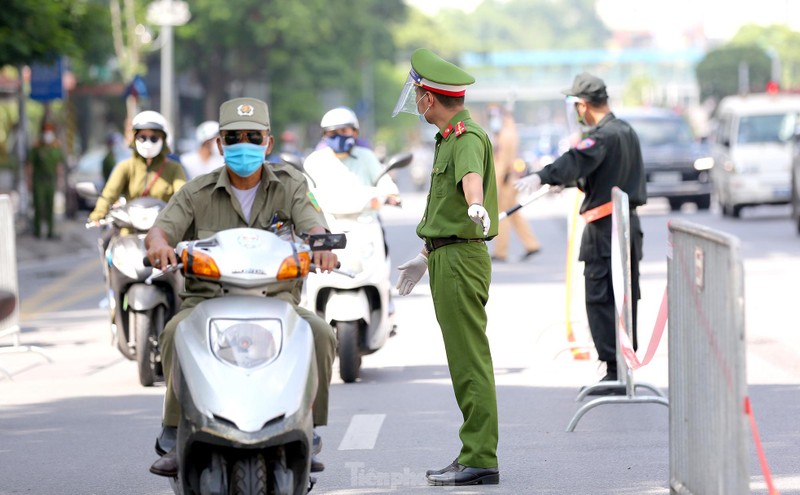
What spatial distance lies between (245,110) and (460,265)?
4.15 ft

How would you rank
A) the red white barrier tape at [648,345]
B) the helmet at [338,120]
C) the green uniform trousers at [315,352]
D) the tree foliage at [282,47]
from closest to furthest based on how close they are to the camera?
the green uniform trousers at [315,352], the red white barrier tape at [648,345], the helmet at [338,120], the tree foliage at [282,47]

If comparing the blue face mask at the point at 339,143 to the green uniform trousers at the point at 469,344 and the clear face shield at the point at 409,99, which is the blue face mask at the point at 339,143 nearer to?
the clear face shield at the point at 409,99

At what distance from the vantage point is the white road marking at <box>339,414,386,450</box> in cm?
830

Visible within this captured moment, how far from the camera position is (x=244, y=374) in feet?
18.4

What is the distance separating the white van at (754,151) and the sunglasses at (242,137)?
858 inches

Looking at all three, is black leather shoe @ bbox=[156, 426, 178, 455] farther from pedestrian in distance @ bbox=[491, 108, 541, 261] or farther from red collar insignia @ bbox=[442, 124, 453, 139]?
pedestrian in distance @ bbox=[491, 108, 541, 261]

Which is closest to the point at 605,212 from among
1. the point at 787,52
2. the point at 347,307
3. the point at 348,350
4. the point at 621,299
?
the point at 621,299

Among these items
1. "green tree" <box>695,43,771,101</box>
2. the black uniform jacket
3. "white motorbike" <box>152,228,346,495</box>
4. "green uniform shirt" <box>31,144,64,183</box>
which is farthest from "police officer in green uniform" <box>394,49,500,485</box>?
"green tree" <box>695,43,771,101</box>

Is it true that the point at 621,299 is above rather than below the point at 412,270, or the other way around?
below

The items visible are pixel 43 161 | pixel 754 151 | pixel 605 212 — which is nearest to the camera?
pixel 605 212

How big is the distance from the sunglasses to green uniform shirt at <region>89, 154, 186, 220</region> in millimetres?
4766

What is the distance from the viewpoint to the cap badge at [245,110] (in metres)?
6.48

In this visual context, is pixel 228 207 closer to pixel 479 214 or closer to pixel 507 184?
pixel 479 214

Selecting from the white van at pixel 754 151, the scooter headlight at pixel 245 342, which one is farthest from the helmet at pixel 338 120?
the white van at pixel 754 151
